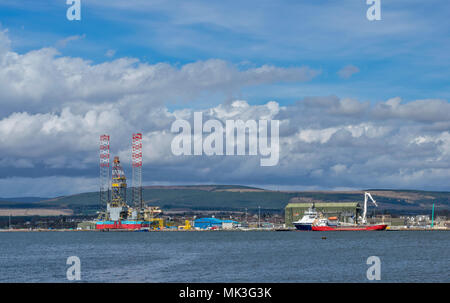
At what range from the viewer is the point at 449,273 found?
65.9 m

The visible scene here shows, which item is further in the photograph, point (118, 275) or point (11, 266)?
point (11, 266)

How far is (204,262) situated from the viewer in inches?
3241

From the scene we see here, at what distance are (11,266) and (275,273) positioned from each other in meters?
36.0

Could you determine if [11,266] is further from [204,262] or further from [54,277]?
[204,262]

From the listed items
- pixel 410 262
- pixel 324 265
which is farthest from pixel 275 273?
pixel 410 262
